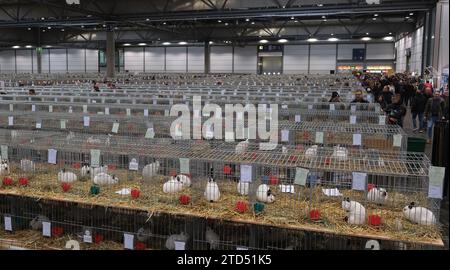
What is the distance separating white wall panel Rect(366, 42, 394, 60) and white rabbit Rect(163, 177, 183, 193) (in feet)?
138

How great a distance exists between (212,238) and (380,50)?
42.7 meters

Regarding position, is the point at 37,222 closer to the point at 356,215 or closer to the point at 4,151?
the point at 4,151

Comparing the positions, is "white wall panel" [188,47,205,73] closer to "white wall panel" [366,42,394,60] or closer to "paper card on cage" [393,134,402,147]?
"white wall panel" [366,42,394,60]

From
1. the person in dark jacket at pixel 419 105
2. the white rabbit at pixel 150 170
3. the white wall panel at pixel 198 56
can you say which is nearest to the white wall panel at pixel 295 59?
the white wall panel at pixel 198 56

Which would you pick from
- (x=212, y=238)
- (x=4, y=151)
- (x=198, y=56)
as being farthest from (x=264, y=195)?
(x=198, y=56)

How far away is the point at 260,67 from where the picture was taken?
4862 centimetres

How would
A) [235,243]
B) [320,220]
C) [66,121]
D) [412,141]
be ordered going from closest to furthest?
[320,220] → [235,243] → [412,141] → [66,121]

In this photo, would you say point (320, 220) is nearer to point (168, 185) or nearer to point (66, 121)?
point (168, 185)

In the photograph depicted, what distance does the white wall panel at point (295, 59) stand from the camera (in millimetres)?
46156

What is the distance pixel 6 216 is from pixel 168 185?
2286 millimetres

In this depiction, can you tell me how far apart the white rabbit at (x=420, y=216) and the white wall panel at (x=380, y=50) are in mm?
42112

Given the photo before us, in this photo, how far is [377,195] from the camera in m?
4.94

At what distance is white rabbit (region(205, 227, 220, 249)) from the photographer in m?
4.99
